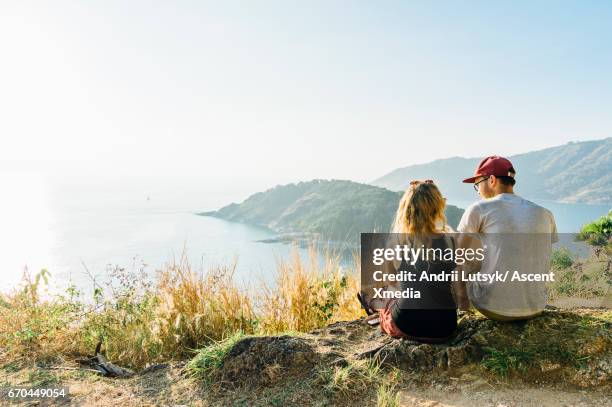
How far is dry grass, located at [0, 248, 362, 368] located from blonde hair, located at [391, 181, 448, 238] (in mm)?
1386

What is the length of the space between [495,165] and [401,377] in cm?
147

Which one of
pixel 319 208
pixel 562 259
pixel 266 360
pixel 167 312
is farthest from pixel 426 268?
pixel 319 208

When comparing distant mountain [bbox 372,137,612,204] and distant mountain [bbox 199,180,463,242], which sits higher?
distant mountain [bbox 372,137,612,204]

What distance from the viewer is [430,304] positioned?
9.11 ft

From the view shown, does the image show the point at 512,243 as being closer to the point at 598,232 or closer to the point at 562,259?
the point at 598,232

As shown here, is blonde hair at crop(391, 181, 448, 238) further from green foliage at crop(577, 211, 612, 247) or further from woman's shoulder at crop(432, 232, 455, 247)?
green foliage at crop(577, 211, 612, 247)

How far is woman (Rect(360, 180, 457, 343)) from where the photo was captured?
109 inches

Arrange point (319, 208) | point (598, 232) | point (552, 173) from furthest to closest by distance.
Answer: point (552, 173) < point (319, 208) < point (598, 232)

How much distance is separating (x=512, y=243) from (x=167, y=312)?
2798 mm

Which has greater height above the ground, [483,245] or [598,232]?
[483,245]

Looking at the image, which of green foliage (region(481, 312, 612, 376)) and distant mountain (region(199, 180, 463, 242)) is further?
distant mountain (region(199, 180, 463, 242))

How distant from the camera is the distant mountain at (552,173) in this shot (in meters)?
84.5

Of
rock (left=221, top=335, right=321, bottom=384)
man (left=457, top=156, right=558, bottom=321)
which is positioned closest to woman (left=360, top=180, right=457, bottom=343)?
man (left=457, top=156, right=558, bottom=321)

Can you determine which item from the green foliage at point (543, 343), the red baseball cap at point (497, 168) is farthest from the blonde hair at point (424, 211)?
the green foliage at point (543, 343)
